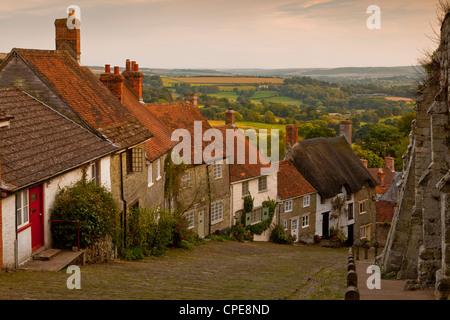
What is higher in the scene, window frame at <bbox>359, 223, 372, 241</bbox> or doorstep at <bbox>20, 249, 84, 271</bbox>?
doorstep at <bbox>20, 249, 84, 271</bbox>

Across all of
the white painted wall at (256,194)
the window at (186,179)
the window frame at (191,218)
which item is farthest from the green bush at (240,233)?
the window at (186,179)

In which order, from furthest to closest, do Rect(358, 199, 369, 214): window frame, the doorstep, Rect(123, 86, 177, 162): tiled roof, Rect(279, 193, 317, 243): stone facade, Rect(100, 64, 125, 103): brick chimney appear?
Rect(358, 199, 369, 214): window frame → Rect(279, 193, 317, 243): stone facade → Rect(100, 64, 125, 103): brick chimney → Rect(123, 86, 177, 162): tiled roof → the doorstep

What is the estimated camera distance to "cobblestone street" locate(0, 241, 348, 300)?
10789 millimetres

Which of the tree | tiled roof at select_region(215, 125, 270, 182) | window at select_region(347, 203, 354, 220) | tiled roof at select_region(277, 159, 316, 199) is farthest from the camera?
the tree

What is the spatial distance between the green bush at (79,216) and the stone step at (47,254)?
0.46m

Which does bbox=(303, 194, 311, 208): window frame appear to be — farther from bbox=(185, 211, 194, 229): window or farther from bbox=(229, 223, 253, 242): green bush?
bbox=(185, 211, 194, 229): window

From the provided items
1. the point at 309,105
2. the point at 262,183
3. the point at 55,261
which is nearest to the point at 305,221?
the point at 262,183

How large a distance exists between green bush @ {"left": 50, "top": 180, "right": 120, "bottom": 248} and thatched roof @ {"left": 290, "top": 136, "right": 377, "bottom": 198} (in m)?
25.7

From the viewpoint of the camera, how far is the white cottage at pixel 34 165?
1289 centimetres

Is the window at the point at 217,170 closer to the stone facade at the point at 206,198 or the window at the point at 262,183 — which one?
the stone facade at the point at 206,198

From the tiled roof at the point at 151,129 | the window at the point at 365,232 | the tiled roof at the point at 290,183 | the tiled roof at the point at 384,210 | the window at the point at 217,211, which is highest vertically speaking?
the tiled roof at the point at 151,129

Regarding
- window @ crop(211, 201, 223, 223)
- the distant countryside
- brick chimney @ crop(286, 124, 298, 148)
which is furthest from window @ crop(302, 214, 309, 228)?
the distant countryside

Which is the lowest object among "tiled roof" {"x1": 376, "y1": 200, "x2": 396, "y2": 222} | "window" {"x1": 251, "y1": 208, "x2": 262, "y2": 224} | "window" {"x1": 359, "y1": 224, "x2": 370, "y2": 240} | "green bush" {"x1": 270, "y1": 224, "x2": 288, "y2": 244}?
"window" {"x1": 359, "y1": 224, "x2": 370, "y2": 240}
